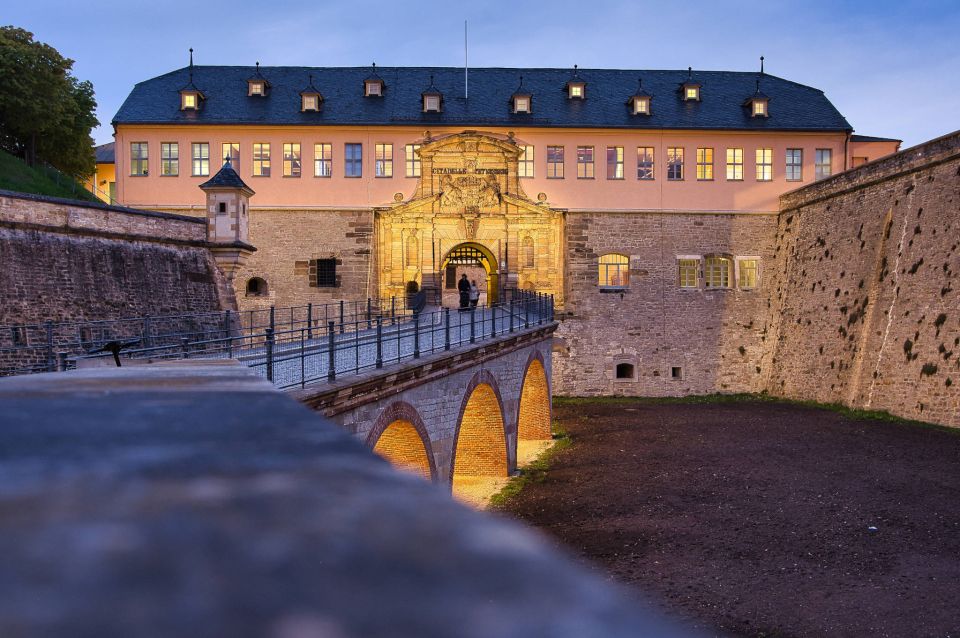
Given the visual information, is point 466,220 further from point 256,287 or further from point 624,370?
point 624,370

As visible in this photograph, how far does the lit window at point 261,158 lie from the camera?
1353 inches

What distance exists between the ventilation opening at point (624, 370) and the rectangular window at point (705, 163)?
30.1 feet

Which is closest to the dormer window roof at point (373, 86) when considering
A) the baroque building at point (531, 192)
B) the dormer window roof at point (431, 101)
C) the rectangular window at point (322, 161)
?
the baroque building at point (531, 192)

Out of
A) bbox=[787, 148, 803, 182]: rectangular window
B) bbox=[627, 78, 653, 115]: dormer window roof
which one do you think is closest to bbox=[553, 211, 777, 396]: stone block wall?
bbox=[787, 148, 803, 182]: rectangular window

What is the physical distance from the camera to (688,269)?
3525 centimetres

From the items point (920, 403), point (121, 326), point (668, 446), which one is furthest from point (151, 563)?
point (920, 403)

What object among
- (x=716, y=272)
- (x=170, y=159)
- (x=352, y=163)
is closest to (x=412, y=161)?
(x=352, y=163)

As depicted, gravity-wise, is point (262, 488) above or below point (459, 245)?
below

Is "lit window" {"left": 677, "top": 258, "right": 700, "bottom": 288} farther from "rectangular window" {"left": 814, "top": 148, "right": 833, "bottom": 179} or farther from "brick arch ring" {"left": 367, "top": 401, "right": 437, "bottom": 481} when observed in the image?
"brick arch ring" {"left": 367, "top": 401, "right": 437, "bottom": 481}

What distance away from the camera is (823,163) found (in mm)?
36031

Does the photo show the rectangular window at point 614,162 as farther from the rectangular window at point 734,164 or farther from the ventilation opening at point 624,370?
the ventilation opening at point 624,370

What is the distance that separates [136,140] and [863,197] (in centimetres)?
2965

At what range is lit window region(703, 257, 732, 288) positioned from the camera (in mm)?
35406

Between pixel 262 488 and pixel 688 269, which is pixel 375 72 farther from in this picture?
pixel 262 488
